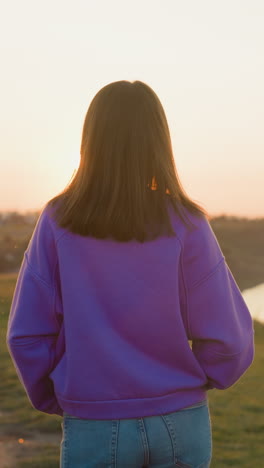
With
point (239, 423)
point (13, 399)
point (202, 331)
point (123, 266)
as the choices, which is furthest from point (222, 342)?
point (13, 399)

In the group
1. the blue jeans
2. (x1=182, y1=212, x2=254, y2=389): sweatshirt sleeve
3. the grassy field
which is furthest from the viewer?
the grassy field

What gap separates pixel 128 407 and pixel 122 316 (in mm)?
305

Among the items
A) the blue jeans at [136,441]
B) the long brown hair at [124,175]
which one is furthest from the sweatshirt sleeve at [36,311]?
the blue jeans at [136,441]

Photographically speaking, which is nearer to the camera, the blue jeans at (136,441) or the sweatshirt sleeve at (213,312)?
the blue jeans at (136,441)

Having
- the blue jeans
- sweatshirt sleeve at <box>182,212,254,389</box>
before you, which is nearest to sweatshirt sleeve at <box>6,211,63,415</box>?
the blue jeans

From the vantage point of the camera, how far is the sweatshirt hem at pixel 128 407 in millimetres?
2408

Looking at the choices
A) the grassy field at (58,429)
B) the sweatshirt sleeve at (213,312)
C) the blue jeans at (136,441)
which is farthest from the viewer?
the grassy field at (58,429)

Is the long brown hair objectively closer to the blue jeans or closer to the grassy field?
the blue jeans

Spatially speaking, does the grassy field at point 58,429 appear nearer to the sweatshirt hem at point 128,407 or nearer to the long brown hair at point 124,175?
the sweatshirt hem at point 128,407

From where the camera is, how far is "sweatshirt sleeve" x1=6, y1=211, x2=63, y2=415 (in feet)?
8.34

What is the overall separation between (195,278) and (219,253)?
15 centimetres

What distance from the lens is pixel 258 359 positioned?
37.0 feet

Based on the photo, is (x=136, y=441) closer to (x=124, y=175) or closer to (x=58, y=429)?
(x=124, y=175)

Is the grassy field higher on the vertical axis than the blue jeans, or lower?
lower
